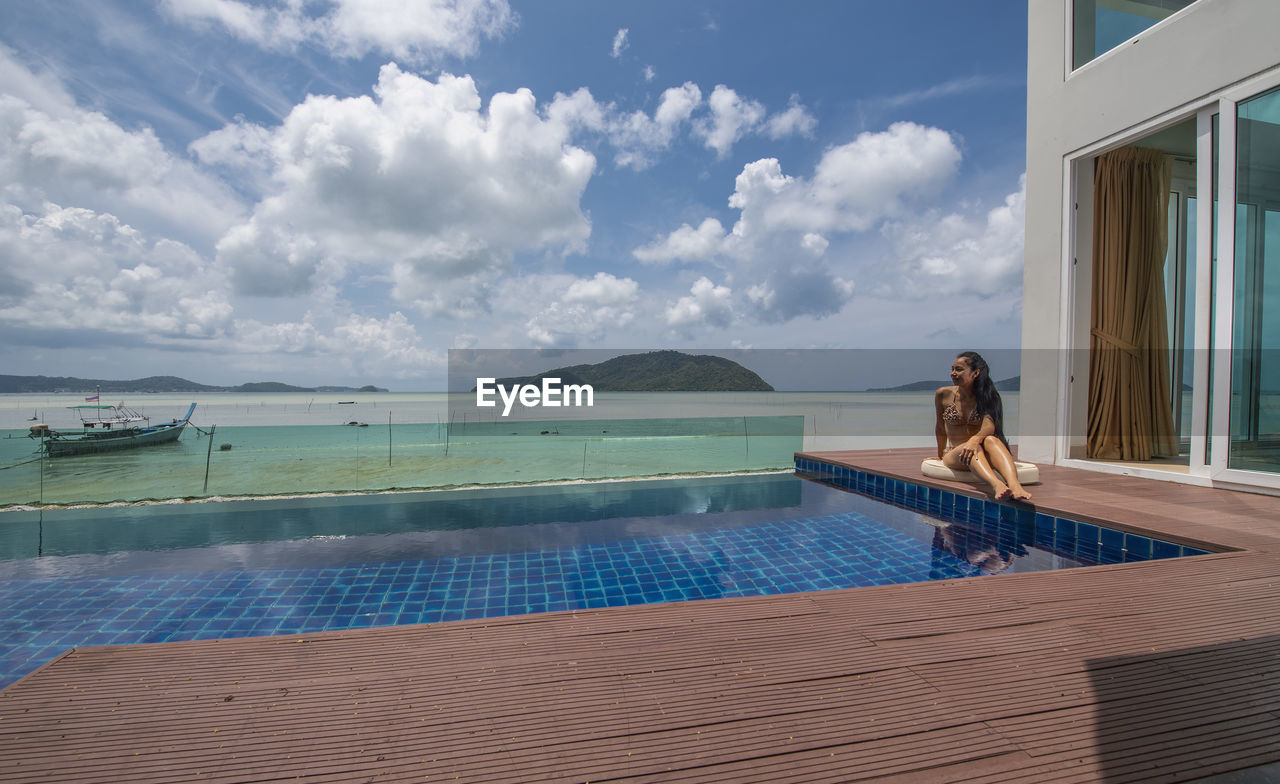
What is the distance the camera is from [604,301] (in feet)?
57.5

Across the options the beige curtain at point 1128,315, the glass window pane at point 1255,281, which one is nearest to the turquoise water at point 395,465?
the beige curtain at point 1128,315

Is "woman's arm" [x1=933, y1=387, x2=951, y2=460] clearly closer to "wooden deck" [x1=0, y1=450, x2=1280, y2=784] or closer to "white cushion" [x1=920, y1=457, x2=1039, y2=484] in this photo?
"white cushion" [x1=920, y1=457, x2=1039, y2=484]

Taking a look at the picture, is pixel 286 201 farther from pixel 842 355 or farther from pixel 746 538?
pixel 842 355

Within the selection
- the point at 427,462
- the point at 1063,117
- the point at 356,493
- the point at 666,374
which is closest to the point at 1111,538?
the point at 1063,117

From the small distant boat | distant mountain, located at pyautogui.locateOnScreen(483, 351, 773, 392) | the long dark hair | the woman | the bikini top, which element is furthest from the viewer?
distant mountain, located at pyautogui.locateOnScreen(483, 351, 773, 392)

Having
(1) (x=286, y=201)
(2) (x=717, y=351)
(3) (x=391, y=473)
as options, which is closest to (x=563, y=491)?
(3) (x=391, y=473)

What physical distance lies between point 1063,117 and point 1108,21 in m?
0.74

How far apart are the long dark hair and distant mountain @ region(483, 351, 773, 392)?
17.3m

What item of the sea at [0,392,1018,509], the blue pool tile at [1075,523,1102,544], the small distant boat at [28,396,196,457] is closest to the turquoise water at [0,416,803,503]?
the sea at [0,392,1018,509]

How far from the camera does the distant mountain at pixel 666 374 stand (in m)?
21.8

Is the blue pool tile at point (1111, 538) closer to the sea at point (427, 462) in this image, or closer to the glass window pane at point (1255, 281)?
the glass window pane at point (1255, 281)

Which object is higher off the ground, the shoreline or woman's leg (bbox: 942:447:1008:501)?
woman's leg (bbox: 942:447:1008:501)

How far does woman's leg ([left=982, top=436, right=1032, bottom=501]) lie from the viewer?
333cm

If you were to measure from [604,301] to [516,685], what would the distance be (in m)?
16.7
